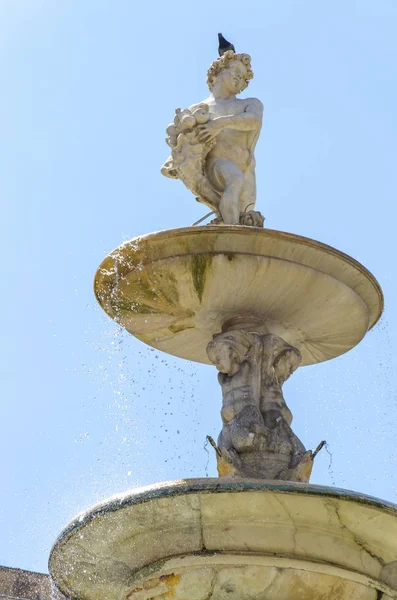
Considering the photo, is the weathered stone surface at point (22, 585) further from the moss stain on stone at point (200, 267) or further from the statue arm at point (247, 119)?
the statue arm at point (247, 119)

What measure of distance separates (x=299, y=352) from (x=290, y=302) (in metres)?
0.36

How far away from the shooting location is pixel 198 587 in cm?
706

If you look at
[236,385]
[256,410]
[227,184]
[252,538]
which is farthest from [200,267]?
[252,538]

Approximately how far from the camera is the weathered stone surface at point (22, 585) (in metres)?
12.3

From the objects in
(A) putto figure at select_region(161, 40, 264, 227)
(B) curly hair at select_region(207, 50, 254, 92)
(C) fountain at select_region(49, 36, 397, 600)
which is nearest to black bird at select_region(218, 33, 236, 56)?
(C) fountain at select_region(49, 36, 397, 600)

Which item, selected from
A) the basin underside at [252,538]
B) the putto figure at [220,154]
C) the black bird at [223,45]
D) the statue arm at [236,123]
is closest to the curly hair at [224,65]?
the black bird at [223,45]

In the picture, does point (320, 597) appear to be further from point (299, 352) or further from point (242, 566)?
point (299, 352)

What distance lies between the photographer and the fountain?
7.02 metres

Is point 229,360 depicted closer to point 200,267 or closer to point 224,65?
point 200,267

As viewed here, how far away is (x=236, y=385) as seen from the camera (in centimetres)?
860

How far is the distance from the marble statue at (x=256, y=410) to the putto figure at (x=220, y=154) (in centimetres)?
127

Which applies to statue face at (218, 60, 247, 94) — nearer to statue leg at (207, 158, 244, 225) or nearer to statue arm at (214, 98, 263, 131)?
statue arm at (214, 98, 263, 131)

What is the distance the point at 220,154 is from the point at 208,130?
249 millimetres

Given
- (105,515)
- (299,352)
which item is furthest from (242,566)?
(299,352)
